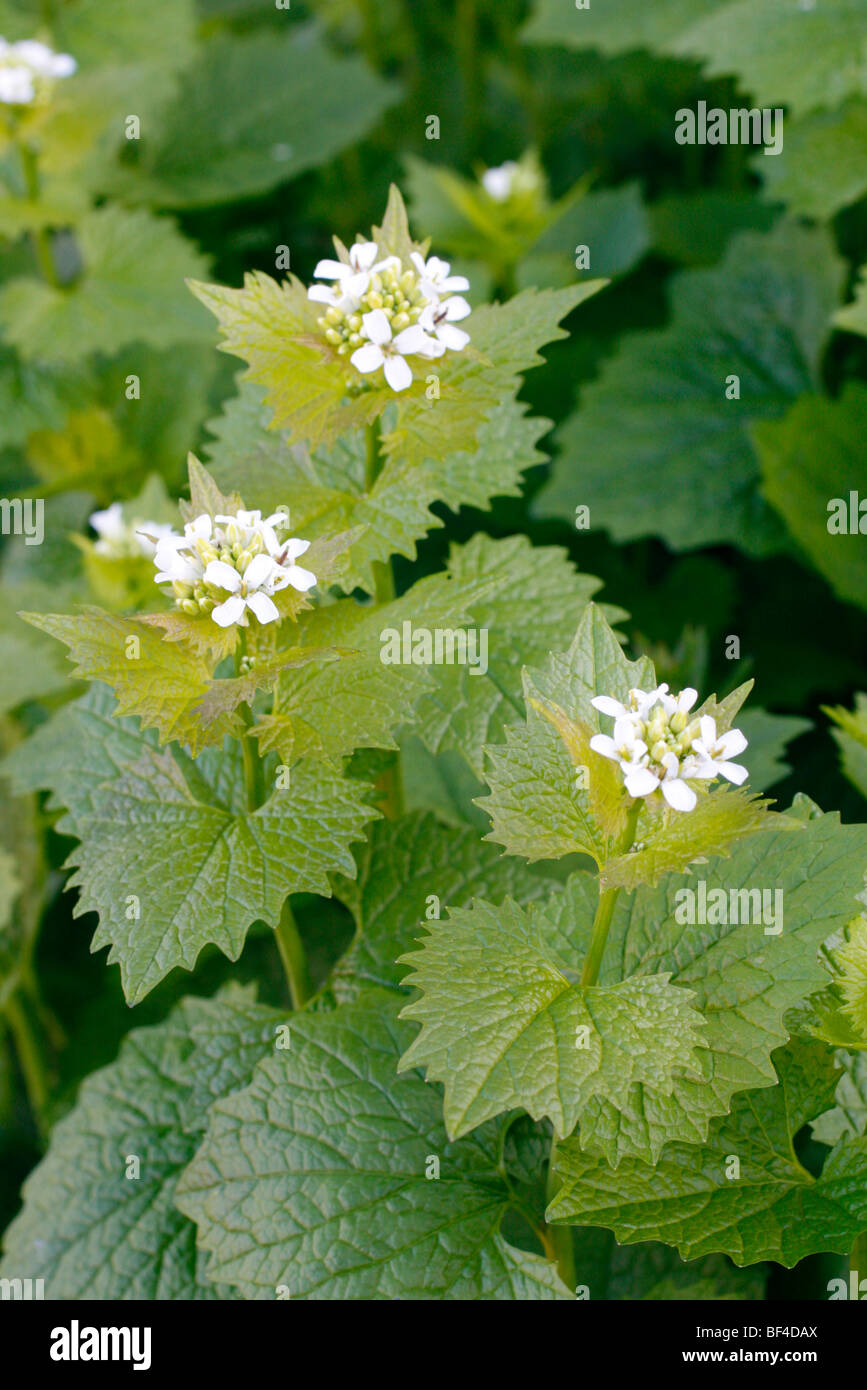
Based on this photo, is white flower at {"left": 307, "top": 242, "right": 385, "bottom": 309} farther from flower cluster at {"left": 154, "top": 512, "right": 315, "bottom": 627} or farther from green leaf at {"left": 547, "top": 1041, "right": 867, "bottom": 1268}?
green leaf at {"left": 547, "top": 1041, "right": 867, "bottom": 1268}

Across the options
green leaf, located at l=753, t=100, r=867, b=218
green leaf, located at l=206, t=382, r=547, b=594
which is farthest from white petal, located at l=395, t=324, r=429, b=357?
green leaf, located at l=753, t=100, r=867, b=218

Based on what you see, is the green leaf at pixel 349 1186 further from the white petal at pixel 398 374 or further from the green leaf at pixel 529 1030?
the white petal at pixel 398 374

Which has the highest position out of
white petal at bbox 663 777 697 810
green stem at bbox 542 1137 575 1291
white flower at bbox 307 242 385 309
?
white flower at bbox 307 242 385 309

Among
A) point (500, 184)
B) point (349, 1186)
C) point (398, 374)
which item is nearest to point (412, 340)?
point (398, 374)
